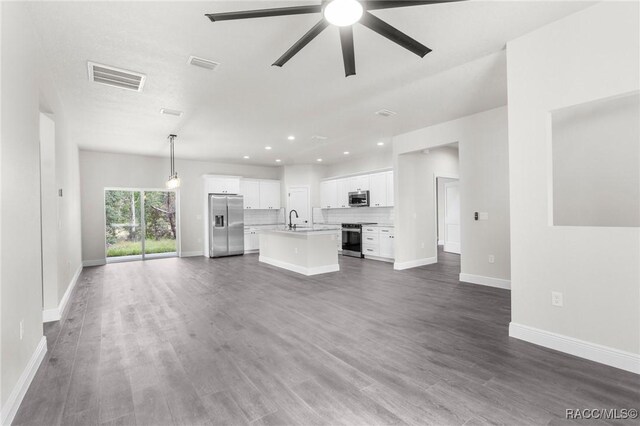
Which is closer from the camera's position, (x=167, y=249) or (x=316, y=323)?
(x=316, y=323)

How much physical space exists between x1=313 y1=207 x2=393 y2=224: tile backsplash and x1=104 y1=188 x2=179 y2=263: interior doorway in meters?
4.33

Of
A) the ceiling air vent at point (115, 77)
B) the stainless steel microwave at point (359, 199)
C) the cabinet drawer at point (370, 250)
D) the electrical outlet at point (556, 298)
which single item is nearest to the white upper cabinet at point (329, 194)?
the stainless steel microwave at point (359, 199)

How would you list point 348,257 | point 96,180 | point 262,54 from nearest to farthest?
point 262,54, point 96,180, point 348,257

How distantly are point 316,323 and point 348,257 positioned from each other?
504 centimetres

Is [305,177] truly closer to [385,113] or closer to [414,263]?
[414,263]

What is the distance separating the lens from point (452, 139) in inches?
208

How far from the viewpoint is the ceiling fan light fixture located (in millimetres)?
1785

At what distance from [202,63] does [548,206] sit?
142 inches

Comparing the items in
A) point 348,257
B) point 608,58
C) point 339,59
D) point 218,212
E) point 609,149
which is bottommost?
point 348,257

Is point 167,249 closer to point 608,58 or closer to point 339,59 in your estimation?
point 339,59

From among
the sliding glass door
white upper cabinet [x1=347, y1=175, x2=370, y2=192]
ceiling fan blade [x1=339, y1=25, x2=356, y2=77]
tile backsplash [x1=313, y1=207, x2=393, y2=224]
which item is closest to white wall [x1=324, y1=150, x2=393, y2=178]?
white upper cabinet [x1=347, y1=175, x2=370, y2=192]

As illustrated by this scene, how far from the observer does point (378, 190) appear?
7828 millimetres

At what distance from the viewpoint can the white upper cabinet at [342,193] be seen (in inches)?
346

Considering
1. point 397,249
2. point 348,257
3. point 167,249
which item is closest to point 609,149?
point 397,249
